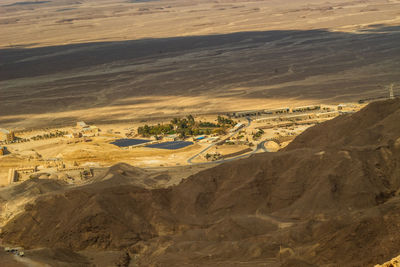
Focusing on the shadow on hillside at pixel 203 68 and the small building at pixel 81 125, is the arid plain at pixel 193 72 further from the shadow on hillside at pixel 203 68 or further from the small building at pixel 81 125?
the small building at pixel 81 125

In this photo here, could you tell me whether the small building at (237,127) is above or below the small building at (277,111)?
above

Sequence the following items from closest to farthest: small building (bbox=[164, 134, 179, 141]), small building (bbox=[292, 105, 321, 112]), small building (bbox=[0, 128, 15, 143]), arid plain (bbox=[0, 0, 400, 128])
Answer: small building (bbox=[164, 134, 179, 141]) < small building (bbox=[0, 128, 15, 143]) < small building (bbox=[292, 105, 321, 112]) < arid plain (bbox=[0, 0, 400, 128])

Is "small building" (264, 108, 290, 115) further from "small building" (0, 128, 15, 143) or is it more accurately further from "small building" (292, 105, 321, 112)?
"small building" (0, 128, 15, 143)

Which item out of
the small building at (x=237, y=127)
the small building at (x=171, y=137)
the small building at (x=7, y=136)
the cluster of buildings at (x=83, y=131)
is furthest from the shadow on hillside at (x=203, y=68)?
the small building at (x=171, y=137)

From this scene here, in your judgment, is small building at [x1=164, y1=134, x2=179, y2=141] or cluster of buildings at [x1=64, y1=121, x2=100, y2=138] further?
cluster of buildings at [x1=64, y1=121, x2=100, y2=138]

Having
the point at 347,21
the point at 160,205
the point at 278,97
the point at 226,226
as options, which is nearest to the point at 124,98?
the point at 278,97

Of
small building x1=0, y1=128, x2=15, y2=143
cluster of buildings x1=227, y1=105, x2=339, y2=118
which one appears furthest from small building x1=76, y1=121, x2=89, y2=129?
cluster of buildings x1=227, y1=105, x2=339, y2=118

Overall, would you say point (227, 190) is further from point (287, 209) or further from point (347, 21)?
point (347, 21)
